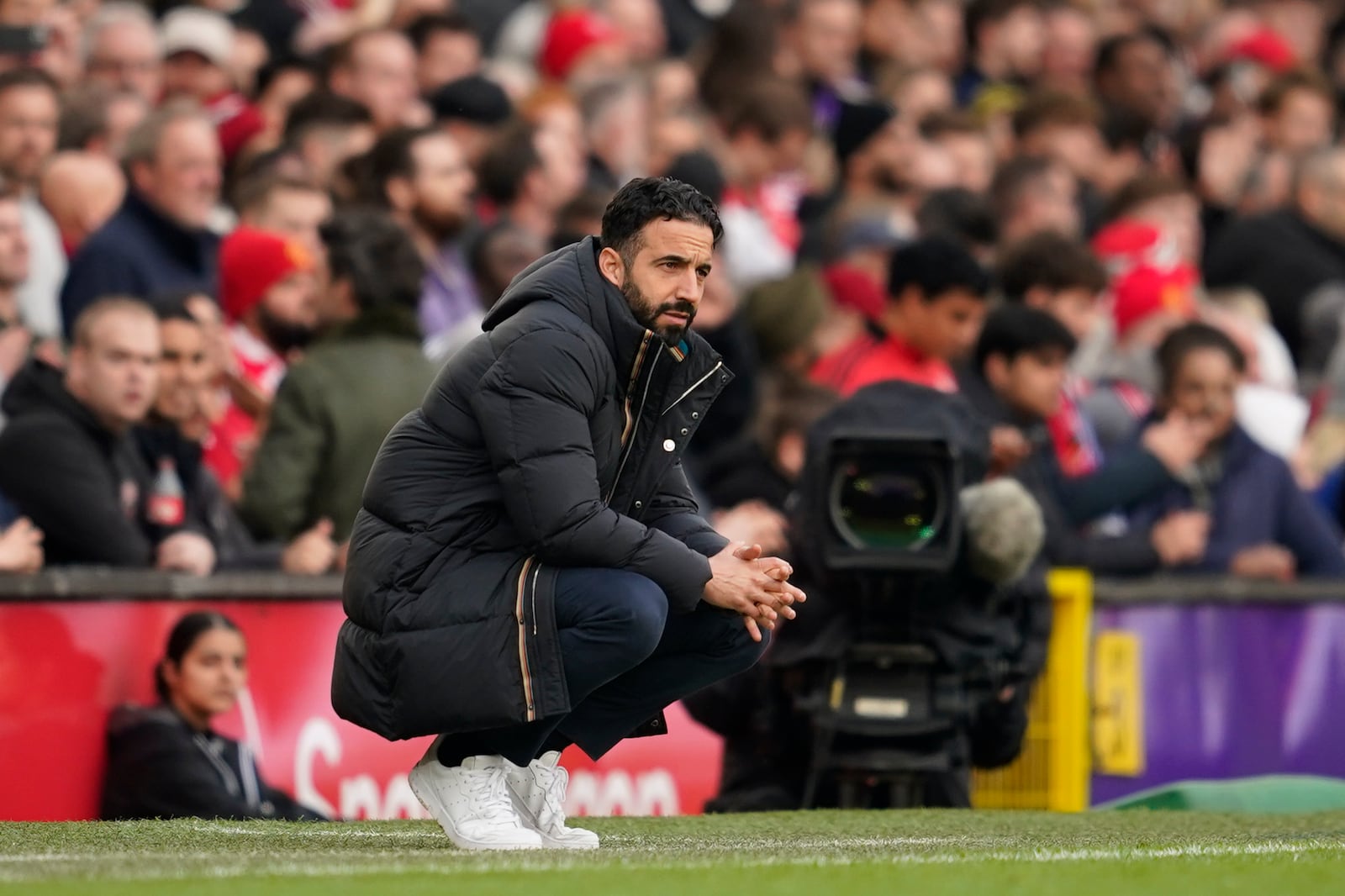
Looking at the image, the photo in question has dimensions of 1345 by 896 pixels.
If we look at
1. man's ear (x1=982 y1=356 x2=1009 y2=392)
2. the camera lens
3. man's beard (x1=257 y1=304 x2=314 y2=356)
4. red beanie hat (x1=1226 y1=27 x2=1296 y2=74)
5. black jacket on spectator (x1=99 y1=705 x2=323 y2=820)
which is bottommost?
black jacket on spectator (x1=99 y1=705 x2=323 y2=820)

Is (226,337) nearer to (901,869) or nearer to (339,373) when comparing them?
(339,373)

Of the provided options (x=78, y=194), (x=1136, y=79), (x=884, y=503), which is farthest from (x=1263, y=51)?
(x=884, y=503)

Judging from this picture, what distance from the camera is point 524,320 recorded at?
23.0 feet

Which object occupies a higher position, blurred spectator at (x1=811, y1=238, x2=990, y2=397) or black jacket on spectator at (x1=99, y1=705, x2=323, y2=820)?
blurred spectator at (x1=811, y1=238, x2=990, y2=397)

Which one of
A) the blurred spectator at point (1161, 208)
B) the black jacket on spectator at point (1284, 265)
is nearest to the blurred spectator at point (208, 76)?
the blurred spectator at point (1161, 208)

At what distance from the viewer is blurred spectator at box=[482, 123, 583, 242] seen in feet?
42.1

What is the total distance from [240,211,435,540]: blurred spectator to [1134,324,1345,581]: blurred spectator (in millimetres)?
3763

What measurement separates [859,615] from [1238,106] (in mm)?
10164

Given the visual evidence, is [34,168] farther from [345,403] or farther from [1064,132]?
[1064,132]

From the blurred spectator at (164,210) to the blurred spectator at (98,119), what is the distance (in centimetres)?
54

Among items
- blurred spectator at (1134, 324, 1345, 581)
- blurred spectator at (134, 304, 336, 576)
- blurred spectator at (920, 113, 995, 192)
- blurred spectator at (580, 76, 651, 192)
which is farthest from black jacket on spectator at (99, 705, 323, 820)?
blurred spectator at (920, 113, 995, 192)

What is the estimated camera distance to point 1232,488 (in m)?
12.4

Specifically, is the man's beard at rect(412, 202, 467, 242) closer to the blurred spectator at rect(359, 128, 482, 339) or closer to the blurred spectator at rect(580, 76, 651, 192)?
the blurred spectator at rect(359, 128, 482, 339)

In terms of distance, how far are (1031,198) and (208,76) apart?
450 cm
